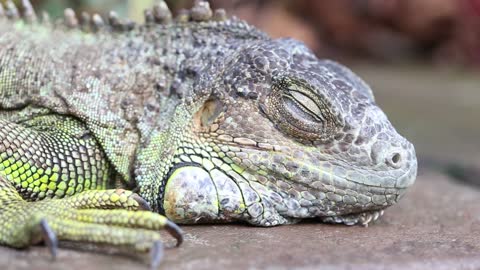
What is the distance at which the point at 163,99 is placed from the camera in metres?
4.39

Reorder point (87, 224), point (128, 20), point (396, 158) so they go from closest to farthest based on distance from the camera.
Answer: point (87, 224)
point (396, 158)
point (128, 20)

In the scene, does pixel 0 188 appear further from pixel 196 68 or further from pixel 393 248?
pixel 393 248

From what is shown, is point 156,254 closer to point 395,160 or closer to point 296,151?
point 296,151

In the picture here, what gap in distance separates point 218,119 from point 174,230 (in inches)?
36.5

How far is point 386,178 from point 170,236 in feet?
4.12

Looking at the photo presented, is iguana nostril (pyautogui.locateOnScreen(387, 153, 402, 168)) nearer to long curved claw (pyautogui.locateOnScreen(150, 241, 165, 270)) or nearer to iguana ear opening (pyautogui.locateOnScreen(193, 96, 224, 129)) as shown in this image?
iguana ear opening (pyautogui.locateOnScreen(193, 96, 224, 129))

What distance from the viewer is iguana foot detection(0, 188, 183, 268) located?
3.27 m

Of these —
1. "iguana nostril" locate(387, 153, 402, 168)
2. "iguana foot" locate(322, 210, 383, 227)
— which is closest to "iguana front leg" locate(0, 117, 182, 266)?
"iguana foot" locate(322, 210, 383, 227)

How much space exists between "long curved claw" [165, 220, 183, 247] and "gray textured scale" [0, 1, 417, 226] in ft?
1.51

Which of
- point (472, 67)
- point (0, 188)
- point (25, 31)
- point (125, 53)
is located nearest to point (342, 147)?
point (125, 53)

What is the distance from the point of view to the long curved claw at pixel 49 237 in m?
3.23

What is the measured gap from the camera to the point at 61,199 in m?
3.72

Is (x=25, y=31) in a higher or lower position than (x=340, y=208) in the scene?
higher

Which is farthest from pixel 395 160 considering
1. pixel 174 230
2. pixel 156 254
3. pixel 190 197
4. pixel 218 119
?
pixel 156 254
